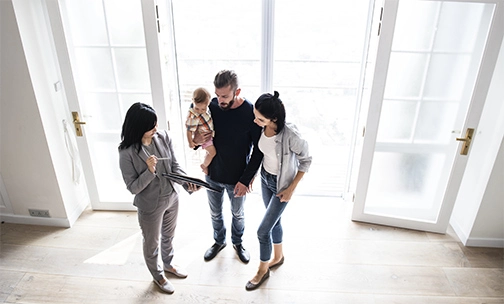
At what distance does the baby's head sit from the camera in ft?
6.97

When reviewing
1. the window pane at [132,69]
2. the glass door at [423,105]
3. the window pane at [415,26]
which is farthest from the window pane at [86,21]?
the window pane at [415,26]

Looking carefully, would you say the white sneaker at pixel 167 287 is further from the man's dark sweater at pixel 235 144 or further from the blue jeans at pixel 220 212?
the man's dark sweater at pixel 235 144

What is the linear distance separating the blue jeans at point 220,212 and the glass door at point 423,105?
106cm

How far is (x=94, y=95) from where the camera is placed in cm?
290

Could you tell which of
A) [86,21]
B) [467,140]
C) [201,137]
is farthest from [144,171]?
[467,140]

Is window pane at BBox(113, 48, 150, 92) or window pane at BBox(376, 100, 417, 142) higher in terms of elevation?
window pane at BBox(113, 48, 150, 92)

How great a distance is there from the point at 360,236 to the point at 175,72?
203 centimetres

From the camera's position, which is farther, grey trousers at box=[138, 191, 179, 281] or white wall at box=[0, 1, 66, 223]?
white wall at box=[0, 1, 66, 223]

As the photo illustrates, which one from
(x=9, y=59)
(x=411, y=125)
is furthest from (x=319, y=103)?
(x=9, y=59)

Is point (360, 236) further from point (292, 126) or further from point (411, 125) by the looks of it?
point (292, 126)

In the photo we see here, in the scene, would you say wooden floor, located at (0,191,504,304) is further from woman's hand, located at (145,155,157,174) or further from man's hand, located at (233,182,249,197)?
woman's hand, located at (145,155,157,174)

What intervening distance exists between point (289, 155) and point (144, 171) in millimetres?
832

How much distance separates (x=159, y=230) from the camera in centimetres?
226

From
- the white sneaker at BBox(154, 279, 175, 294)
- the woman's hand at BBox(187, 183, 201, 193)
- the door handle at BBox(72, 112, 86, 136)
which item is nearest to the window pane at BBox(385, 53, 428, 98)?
the woman's hand at BBox(187, 183, 201, 193)
